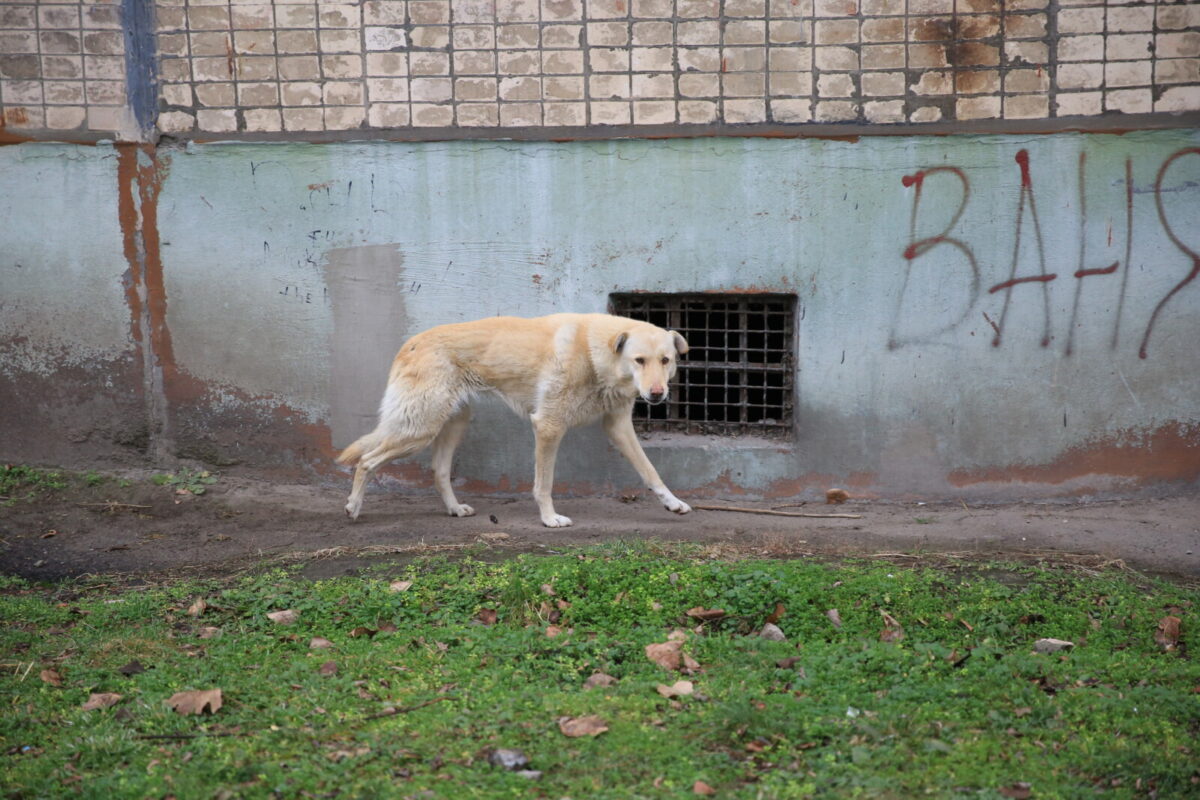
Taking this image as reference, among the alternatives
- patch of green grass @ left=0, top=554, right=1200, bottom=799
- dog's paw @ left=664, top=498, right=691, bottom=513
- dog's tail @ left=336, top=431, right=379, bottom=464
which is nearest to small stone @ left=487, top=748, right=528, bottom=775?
patch of green grass @ left=0, top=554, right=1200, bottom=799

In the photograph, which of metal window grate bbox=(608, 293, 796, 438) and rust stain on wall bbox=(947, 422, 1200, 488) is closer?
rust stain on wall bbox=(947, 422, 1200, 488)

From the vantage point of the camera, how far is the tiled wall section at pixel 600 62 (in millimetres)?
6246

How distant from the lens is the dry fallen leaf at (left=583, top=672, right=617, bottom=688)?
386 centimetres

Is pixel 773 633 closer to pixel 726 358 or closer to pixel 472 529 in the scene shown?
pixel 472 529

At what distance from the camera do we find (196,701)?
143 inches

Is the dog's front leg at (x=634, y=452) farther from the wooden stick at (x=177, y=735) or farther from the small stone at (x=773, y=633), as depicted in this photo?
the wooden stick at (x=177, y=735)

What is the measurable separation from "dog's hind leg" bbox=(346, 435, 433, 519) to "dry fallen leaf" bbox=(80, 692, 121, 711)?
2.60 m

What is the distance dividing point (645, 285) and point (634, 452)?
1133 mm

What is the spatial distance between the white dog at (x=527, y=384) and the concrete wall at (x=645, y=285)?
1.77ft

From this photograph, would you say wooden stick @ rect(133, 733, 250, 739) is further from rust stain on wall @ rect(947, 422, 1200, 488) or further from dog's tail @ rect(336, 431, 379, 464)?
rust stain on wall @ rect(947, 422, 1200, 488)

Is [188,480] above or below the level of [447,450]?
below

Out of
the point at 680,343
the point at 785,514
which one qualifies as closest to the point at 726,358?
the point at 680,343

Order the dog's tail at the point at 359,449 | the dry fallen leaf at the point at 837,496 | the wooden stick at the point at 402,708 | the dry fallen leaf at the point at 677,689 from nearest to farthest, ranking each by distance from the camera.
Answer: the wooden stick at the point at 402,708 < the dry fallen leaf at the point at 677,689 < the dog's tail at the point at 359,449 < the dry fallen leaf at the point at 837,496

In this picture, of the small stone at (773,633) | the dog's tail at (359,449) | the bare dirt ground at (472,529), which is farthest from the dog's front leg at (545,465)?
the small stone at (773,633)
